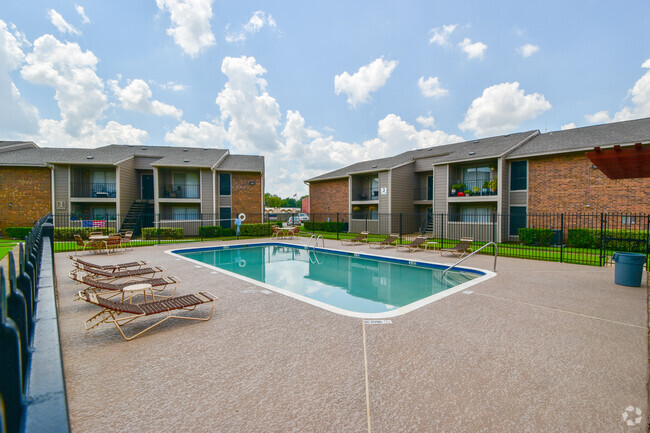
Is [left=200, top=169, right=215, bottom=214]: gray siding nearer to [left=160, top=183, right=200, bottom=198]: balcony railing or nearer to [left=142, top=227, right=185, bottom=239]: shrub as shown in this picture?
[left=160, top=183, right=200, bottom=198]: balcony railing

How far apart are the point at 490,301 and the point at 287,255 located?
35.9 ft

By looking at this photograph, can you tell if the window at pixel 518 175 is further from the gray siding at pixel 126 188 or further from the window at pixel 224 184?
the gray siding at pixel 126 188

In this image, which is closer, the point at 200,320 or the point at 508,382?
the point at 508,382

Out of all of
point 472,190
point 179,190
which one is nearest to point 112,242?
point 179,190

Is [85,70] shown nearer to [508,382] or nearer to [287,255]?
[287,255]

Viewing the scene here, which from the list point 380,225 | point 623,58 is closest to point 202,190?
point 380,225

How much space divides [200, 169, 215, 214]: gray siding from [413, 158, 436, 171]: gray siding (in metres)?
16.7

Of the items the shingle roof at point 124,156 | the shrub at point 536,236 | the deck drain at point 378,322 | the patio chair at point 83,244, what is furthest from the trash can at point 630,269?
the shingle roof at point 124,156

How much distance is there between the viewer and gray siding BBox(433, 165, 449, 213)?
69.8 feet

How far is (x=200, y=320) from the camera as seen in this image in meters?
5.53

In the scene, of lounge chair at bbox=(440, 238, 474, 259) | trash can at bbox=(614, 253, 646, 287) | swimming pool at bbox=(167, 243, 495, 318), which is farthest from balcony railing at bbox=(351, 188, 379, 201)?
trash can at bbox=(614, 253, 646, 287)

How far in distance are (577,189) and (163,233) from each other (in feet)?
81.0

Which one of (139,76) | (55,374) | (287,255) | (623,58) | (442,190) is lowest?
(287,255)

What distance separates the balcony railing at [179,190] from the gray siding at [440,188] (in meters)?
18.4
